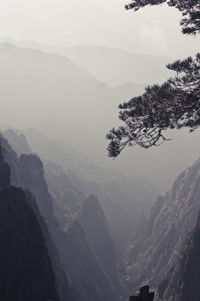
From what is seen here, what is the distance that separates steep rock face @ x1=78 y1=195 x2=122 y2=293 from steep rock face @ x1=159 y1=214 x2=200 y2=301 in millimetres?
64132

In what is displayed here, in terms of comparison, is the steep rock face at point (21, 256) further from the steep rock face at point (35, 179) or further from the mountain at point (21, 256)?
the steep rock face at point (35, 179)

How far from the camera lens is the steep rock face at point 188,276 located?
97312 mm

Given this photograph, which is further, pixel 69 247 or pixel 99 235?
pixel 99 235

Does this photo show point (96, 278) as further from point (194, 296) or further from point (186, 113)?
point (186, 113)

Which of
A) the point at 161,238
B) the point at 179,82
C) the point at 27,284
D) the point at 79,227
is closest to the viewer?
the point at 179,82

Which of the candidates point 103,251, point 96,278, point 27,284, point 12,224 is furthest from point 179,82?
point 103,251

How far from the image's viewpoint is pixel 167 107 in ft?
76.8

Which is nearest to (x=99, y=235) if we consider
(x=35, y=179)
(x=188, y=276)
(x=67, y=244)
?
(x=67, y=244)

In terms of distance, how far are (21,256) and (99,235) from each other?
133023 mm

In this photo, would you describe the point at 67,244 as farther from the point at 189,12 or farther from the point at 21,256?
the point at 189,12

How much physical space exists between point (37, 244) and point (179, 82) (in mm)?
36877

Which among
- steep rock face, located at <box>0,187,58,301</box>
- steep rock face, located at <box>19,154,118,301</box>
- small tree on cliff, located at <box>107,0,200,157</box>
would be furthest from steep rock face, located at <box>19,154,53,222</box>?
small tree on cliff, located at <box>107,0,200,157</box>

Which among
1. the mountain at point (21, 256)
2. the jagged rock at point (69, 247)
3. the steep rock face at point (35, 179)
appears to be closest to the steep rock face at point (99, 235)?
the jagged rock at point (69, 247)

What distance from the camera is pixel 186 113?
23656mm
